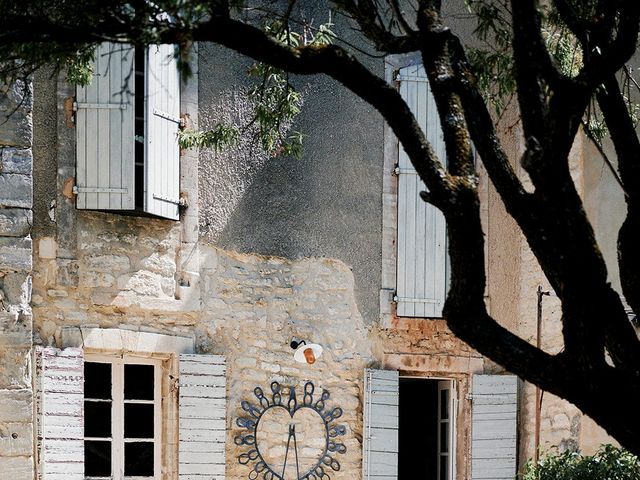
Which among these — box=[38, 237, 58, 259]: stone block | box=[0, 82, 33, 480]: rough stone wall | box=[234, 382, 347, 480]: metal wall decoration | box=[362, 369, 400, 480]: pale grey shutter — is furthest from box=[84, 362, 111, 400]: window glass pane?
box=[362, 369, 400, 480]: pale grey shutter

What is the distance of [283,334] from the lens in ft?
41.1

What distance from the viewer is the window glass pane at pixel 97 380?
39.4 ft

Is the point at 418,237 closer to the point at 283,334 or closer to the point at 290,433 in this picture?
the point at 283,334

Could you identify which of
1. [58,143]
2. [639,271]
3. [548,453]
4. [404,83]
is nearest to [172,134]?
[58,143]

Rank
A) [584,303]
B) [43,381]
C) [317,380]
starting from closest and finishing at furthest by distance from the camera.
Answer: [584,303] → [43,381] → [317,380]

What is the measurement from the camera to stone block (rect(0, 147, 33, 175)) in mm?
11594

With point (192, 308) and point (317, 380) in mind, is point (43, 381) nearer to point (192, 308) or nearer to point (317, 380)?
point (192, 308)

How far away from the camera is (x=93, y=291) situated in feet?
38.7

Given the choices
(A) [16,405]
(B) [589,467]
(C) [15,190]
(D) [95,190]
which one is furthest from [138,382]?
(B) [589,467]

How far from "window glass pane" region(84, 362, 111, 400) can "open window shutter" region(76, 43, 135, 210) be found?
1.21 metres

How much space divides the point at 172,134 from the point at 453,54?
Answer: 14.1 ft

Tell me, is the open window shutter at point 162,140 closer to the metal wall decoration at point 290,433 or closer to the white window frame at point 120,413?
the white window frame at point 120,413

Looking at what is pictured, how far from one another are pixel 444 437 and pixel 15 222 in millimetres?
4008

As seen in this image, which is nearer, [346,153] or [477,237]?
[477,237]
